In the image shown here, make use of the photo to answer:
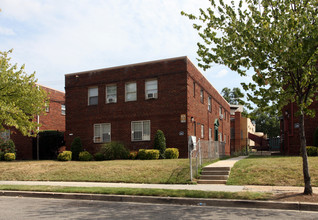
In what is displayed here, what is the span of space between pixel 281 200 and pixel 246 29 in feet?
15.7

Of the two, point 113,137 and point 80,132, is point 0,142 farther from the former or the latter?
point 113,137

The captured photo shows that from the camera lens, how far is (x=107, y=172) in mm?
15281

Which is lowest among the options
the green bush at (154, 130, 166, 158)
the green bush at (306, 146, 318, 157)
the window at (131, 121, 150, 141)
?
the green bush at (306, 146, 318, 157)

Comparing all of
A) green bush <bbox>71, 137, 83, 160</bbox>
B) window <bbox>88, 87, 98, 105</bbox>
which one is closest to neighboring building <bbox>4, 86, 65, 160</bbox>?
window <bbox>88, 87, 98, 105</bbox>

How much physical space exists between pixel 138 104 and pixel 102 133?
3442 mm

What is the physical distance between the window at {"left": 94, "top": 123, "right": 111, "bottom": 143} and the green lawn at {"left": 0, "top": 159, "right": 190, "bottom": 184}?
5.40 metres

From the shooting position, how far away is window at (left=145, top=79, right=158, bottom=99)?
21.8m

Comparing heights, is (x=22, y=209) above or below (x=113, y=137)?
below

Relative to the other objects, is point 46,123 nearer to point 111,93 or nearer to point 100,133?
point 100,133

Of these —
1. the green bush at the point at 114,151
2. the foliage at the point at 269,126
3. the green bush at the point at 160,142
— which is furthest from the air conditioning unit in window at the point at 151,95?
the foliage at the point at 269,126

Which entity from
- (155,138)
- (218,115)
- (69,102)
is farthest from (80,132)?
(218,115)

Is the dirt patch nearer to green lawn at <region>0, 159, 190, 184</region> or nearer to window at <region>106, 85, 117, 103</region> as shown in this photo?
green lawn at <region>0, 159, 190, 184</region>

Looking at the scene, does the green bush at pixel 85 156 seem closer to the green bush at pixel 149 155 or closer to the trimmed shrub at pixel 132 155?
the trimmed shrub at pixel 132 155

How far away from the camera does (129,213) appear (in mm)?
7980
